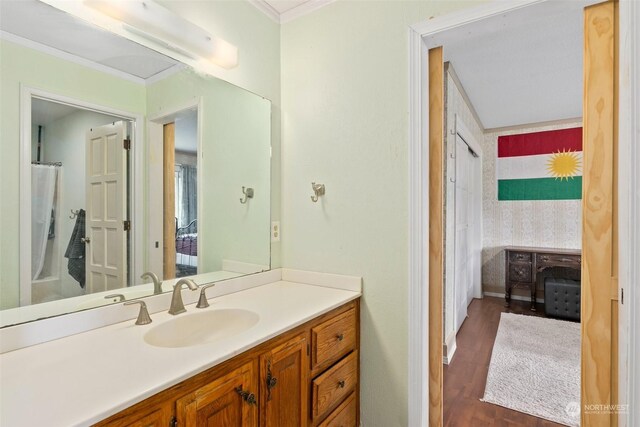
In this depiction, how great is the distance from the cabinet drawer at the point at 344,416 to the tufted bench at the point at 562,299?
307cm

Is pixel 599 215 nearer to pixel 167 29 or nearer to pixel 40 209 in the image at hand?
pixel 167 29

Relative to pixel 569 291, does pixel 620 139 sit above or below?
above

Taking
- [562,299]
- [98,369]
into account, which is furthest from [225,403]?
[562,299]

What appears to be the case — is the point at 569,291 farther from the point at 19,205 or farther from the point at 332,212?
the point at 19,205

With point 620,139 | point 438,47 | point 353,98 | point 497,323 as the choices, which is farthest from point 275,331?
point 497,323

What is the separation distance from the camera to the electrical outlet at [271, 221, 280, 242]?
1.89 metres

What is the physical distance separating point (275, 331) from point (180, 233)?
699mm

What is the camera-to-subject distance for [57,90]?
1.08m

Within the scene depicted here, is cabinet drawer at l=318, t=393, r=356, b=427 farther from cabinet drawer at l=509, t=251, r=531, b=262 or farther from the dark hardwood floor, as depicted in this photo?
cabinet drawer at l=509, t=251, r=531, b=262

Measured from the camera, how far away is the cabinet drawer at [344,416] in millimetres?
1416

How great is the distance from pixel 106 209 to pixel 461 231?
310 centimetres

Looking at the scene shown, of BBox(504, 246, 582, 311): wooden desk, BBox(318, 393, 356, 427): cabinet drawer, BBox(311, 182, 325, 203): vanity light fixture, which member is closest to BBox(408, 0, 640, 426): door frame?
BBox(318, 393, 356, 427): cabinet drawer

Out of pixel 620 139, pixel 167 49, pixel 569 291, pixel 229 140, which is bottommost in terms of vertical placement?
pixel 569 291

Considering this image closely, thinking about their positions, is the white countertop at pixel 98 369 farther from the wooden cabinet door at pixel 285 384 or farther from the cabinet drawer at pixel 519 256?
the cabinet drawer at pixel 519 256
